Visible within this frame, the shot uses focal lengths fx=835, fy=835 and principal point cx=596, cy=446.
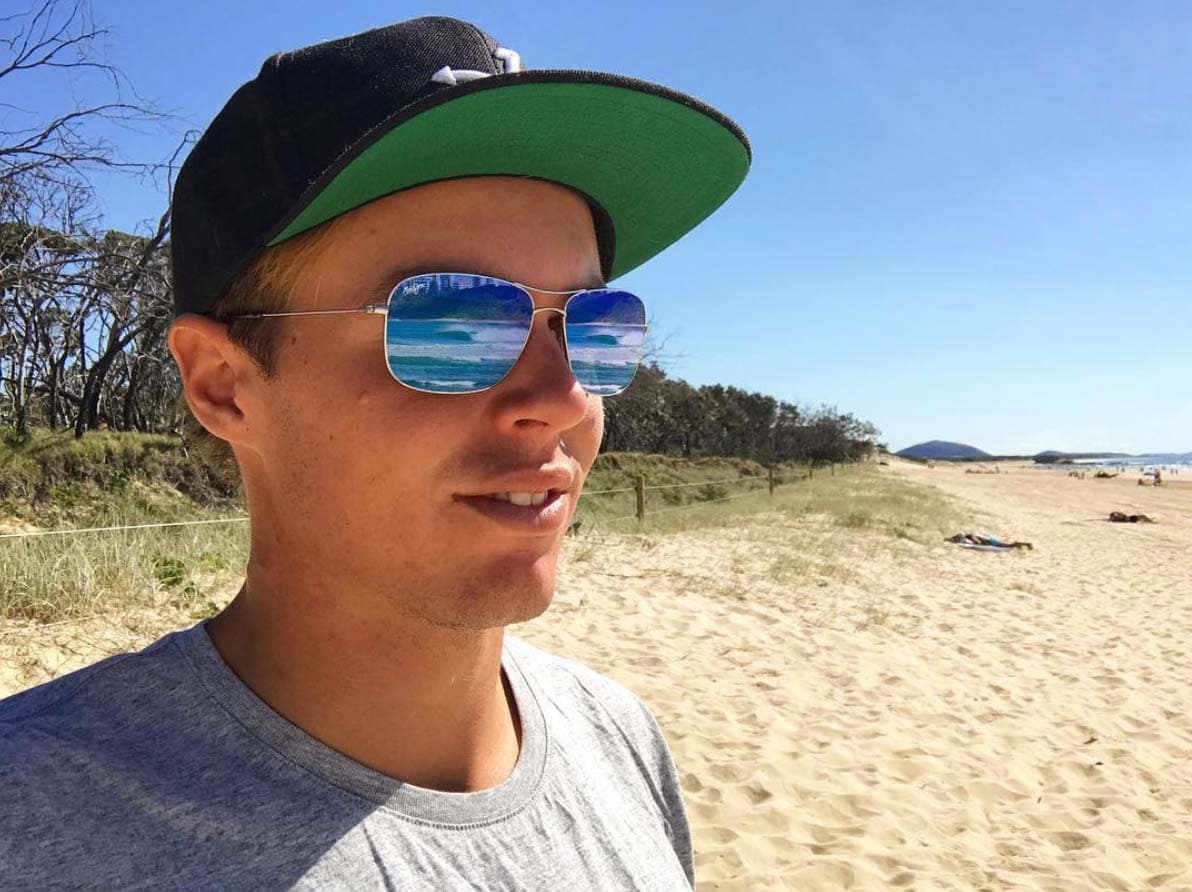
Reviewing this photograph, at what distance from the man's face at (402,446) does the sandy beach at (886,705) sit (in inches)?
137

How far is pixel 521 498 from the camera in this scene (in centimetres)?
100

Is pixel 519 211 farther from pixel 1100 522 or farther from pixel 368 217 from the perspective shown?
pixel 1100 522

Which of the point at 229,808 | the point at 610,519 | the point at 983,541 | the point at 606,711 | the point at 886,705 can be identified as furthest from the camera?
the point at 983,541

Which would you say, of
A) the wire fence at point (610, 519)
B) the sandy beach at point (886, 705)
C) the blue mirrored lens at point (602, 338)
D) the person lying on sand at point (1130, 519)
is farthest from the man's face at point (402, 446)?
the person lying on sand at point (1130, 519)

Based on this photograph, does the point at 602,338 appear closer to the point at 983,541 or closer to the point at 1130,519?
the point at 983,541

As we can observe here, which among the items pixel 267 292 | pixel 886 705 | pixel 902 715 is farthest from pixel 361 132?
pixel 886 705

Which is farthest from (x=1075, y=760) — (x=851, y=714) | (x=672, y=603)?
(x=672, y=603)

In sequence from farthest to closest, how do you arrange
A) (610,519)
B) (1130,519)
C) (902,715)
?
(1130,519), (610,519), (902,715)

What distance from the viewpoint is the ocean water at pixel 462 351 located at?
0.98 m

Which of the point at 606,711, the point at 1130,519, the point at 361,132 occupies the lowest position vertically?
the point at 1130,519

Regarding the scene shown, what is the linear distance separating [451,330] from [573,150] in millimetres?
330

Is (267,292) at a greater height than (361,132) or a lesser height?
lesser

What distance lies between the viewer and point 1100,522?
25.5 meters

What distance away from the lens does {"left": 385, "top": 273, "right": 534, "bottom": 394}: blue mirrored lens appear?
0.98 m
